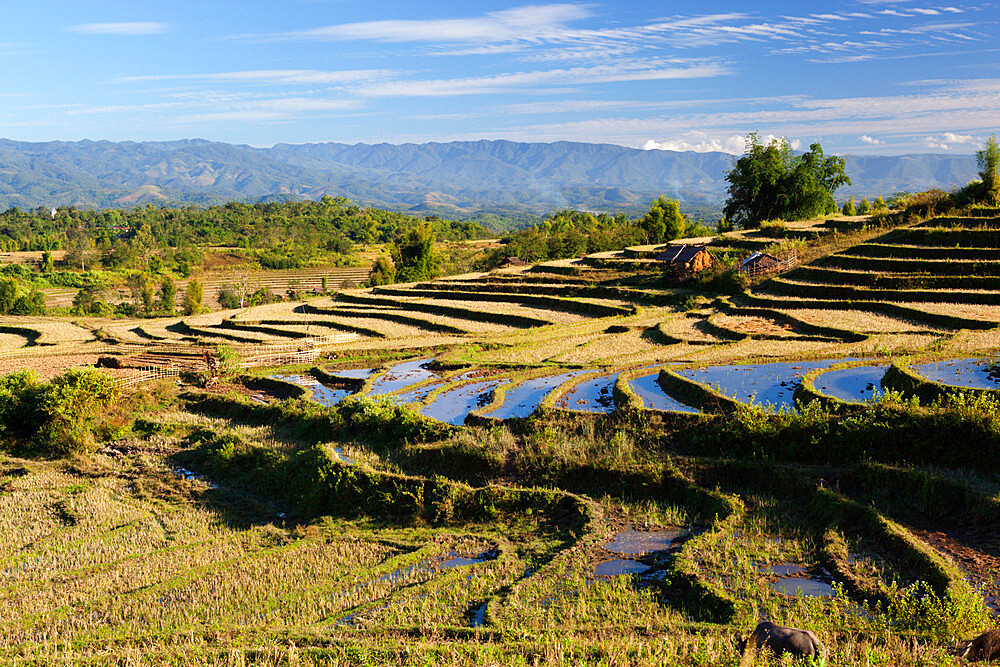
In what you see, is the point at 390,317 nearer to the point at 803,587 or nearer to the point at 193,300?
the point at 193,300

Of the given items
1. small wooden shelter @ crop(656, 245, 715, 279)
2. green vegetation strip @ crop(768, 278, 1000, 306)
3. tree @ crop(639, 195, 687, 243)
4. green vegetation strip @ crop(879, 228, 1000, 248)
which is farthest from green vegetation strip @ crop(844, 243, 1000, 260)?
tree @ crop(639, 195, 687, 243)

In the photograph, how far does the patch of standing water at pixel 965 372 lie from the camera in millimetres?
14211

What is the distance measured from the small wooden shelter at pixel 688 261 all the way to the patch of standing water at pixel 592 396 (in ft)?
63.6

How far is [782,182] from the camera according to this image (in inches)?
2194

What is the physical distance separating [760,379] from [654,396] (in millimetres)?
2945

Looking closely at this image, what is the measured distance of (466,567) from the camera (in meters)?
9.34

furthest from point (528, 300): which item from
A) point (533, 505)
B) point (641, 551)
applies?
point (641, 551)

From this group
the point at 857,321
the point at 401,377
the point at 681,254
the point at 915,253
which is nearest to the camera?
the point at 401,377

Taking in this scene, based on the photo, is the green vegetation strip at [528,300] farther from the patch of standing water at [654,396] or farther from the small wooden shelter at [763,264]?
the patch of standing water at [654,396]

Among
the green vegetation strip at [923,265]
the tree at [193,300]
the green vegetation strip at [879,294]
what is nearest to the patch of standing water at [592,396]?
the green vegetation strip at [879,294]

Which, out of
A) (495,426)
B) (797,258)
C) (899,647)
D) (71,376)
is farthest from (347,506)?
(797,258)

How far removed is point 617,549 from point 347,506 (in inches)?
208

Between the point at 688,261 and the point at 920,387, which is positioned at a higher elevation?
the point at 688,261

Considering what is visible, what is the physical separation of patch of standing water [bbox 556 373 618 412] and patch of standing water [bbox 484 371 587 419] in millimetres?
667
